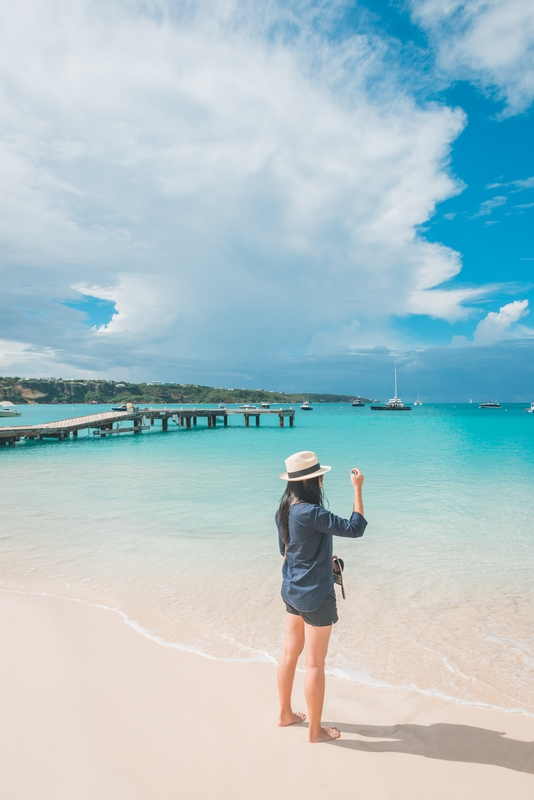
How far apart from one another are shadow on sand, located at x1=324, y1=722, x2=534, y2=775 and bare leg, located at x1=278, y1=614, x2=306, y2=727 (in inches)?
14.2

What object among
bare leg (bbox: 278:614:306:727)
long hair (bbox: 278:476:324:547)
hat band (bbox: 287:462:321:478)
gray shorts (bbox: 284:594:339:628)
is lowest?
bare leg (bbox: 278:614:306:727)

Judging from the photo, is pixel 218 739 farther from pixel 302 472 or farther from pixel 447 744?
pixel 302 472

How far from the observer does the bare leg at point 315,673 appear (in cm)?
321

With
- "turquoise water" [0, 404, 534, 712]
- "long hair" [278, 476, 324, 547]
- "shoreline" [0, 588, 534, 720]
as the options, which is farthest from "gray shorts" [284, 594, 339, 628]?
"turquoise water" [0, 404, 534, 712]

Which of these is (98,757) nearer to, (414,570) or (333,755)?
(333,755)

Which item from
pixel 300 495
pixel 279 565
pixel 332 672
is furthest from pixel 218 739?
pixel 279 565

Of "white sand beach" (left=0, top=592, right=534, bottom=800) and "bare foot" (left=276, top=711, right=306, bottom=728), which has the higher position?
"bare foot" (left=276, top=711, right=306, bottom=728)

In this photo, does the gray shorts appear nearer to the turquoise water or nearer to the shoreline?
the shoreline

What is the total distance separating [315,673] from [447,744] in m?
1.29

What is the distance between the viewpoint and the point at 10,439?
37594 mm

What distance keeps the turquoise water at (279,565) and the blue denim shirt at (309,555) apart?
211 centimetres

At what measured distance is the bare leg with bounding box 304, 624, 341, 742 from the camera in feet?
10.5

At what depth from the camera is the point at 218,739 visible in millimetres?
3586

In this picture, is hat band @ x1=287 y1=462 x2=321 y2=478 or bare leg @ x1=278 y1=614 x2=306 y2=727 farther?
bare leg @ x1=278 y1=614 x2=306 y2=727
